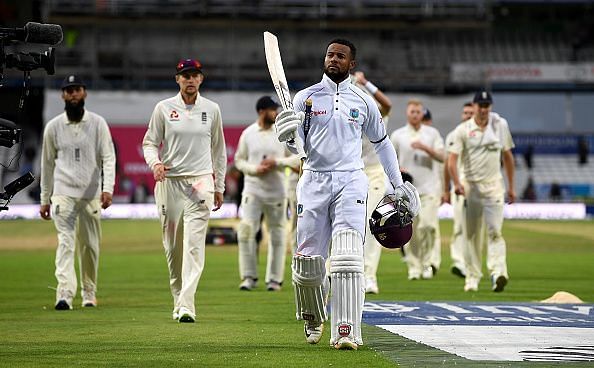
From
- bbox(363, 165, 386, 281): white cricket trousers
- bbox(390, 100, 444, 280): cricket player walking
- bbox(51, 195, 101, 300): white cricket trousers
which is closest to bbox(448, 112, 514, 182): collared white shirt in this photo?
bbox(363, 165, 386, 281): white cricket trousers

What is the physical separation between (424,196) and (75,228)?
281 inches

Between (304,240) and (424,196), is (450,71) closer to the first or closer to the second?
(424,196)

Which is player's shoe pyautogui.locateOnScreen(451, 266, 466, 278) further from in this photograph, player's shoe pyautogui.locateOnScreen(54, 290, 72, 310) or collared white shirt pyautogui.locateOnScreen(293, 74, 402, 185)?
collared white shirt pyautogui.locateOnScreen(293, 74, 402, 185)

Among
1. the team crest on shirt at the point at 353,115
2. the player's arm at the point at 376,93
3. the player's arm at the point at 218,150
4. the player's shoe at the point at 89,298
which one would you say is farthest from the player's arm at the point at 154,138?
the team crest on shirt at the point at 353,115

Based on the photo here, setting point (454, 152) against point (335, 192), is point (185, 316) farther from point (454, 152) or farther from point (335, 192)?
point (454, 152)

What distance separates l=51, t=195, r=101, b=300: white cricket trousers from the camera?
14391mm

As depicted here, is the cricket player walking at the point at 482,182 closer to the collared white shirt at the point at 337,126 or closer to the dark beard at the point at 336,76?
the collared white shirt at the point at 337,126

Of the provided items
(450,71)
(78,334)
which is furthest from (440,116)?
(78,334)

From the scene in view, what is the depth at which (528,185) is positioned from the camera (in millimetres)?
53125

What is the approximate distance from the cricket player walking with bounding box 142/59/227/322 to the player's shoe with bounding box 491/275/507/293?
17.1ft

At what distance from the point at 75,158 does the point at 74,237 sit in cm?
93

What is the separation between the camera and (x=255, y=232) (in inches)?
703

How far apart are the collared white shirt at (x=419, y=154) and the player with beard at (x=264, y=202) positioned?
2871mm

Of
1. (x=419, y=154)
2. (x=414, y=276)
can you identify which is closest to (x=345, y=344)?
(x=414, y=276)
